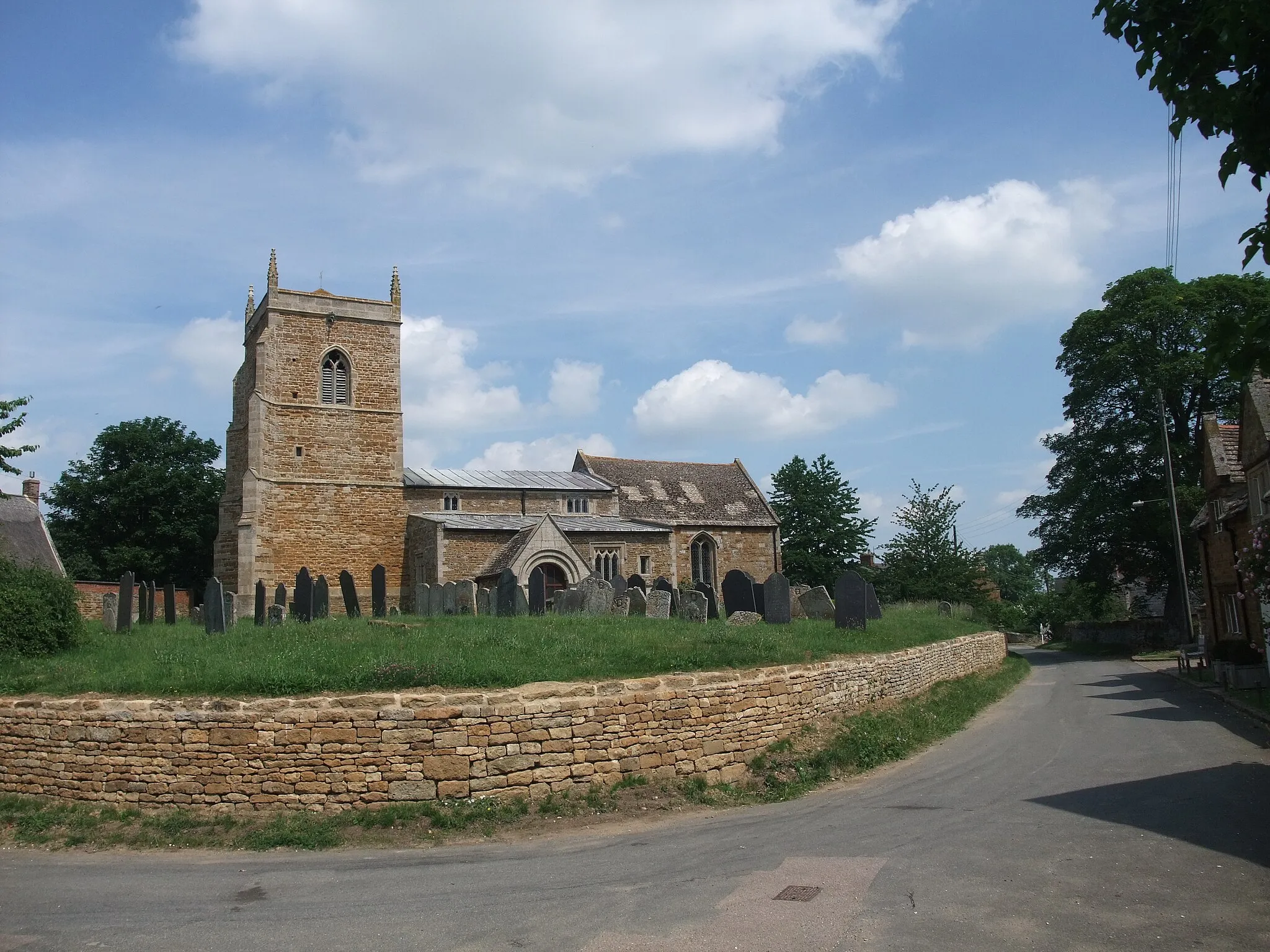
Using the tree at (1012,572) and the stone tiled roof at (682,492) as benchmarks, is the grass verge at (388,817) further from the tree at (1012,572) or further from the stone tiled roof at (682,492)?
the tree at (1012,572)

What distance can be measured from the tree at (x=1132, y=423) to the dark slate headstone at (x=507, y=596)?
26.8 metres

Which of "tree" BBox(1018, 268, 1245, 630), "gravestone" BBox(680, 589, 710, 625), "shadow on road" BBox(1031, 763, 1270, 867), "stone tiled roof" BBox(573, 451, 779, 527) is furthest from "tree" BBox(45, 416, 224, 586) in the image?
"shadow on road" BBox(1031, 763, 1270, 867)

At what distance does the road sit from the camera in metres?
6.56

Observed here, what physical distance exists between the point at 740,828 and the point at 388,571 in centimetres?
2792

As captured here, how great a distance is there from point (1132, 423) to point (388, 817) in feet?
116

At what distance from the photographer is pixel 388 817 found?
10078 mm

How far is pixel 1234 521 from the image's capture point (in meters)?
23.5

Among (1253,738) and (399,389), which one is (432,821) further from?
(399,389)

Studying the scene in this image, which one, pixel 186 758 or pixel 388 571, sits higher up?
pixel 388 571

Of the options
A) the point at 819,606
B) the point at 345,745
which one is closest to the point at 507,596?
the point at 819,606

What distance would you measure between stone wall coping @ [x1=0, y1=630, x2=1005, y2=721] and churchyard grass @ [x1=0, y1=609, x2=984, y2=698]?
25 cm

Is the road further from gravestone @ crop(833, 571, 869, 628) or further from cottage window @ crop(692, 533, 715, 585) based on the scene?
cottage window @ crop(692, 533, 715, 585)

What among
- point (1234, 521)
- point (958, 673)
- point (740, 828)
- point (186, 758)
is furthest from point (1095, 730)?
point (186, 758)

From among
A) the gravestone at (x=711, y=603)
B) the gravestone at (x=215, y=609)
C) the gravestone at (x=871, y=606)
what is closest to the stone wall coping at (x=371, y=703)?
the gravestone at (x=215, y=609)
